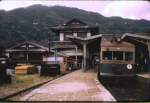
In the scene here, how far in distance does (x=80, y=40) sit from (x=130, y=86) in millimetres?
589

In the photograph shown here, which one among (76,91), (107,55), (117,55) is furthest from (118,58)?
(76,91)

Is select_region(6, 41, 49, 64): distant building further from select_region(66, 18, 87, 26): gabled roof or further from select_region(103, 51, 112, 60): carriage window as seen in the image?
select_region(103, 51, 112, 60): carriage window

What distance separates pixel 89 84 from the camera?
388 centimetres

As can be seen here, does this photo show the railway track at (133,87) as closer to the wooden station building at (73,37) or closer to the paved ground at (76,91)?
the paved ground at (76,91)

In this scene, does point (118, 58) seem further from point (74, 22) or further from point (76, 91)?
point (74, 22)

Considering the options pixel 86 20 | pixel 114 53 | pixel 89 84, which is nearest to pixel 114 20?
pixel 86 20

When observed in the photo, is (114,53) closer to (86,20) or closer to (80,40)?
(80,40)

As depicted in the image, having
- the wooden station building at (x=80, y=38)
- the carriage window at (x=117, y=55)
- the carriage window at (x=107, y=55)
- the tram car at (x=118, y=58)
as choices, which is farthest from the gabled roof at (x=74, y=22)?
the carriage window at (x=107, y=55)

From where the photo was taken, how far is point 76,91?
308 centimetres

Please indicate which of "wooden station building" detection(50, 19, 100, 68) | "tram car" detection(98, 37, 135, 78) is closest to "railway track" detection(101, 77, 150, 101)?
"tram car" detection(98, 37, 135, 78)

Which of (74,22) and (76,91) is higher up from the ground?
(74,22)

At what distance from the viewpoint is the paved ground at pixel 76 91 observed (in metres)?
2.69

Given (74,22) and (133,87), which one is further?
(133,87)

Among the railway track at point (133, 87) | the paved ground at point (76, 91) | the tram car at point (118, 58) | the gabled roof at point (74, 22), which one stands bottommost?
the paved ground at point (76, 91)
